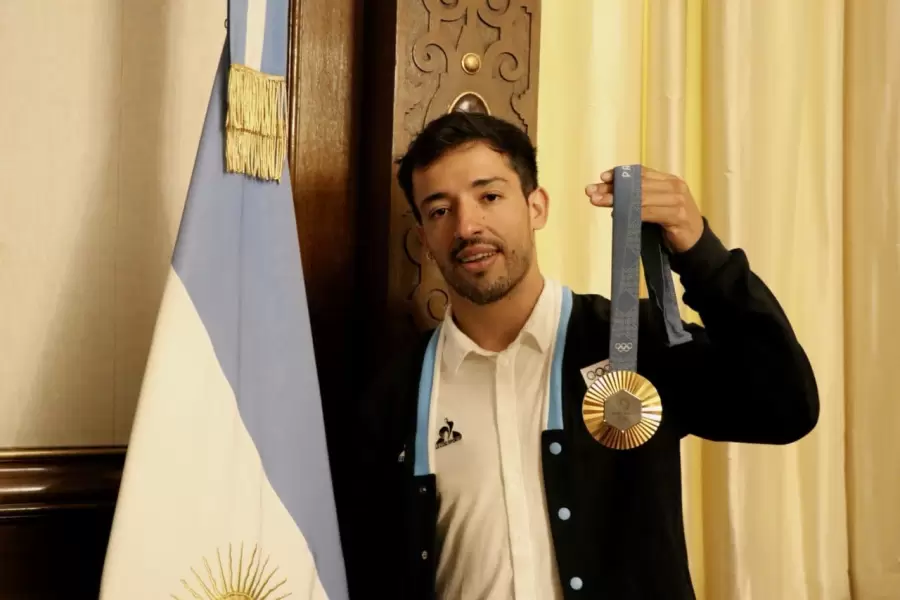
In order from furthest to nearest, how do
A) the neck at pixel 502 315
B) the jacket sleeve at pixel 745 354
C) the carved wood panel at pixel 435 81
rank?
1. the carved wood panel at pixel 435 81
2. the neck at pixel 502 315
3. the jacket sleeve at pixel 745 354

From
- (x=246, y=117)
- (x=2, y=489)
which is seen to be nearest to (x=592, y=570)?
(x=246, y=117)

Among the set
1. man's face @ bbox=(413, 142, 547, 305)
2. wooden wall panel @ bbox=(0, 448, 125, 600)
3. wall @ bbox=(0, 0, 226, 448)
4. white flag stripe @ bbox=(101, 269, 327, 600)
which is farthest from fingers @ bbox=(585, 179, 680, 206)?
wooden wall panel @ bbox=(0, 448, 125, 600)

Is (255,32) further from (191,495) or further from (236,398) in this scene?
(191,495)

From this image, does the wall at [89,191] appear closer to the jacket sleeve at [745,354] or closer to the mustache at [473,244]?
the mustache at [473,244]

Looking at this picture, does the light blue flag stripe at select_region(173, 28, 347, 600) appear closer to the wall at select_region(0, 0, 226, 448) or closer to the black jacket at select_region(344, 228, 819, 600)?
the black jacket at select_region(344, 228, 819, 600)

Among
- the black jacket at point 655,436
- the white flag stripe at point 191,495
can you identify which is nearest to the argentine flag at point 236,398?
the white flag stripe at point 191,495

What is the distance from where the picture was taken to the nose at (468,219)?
1.14 metres

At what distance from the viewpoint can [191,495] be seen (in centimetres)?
103

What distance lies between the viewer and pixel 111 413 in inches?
51.3

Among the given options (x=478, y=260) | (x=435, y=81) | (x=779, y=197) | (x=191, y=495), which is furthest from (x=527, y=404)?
(x=779, y=197)

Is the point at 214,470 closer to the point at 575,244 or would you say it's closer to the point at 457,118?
the point at 457,118

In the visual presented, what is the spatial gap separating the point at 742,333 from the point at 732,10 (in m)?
0.78

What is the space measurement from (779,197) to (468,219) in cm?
70

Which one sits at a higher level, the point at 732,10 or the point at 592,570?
the point at 732,10
